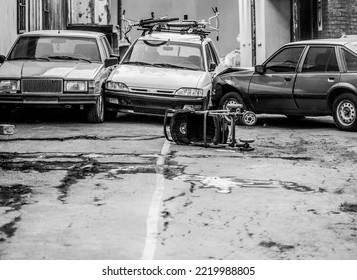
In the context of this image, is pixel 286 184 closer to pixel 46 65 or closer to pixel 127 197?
pixel 127 197

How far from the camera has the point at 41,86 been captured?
16516 millimetres

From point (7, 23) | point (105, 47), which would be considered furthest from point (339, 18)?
point (105, 47)

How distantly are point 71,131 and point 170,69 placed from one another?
10.0 feet

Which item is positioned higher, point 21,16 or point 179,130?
point 21,16

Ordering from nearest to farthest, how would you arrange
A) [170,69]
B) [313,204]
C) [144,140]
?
[313,204]
[144,140]
[170,69]

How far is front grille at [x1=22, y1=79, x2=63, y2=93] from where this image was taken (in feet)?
54.1

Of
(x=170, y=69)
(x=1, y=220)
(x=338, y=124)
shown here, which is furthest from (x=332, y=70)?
(x=1, y=220)

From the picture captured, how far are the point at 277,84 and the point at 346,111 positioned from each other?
1546 mm

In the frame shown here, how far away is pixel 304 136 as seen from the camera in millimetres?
15812

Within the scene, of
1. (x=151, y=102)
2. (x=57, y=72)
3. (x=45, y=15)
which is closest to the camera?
(x=57, y=72)

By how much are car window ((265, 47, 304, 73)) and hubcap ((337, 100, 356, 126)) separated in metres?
1.33

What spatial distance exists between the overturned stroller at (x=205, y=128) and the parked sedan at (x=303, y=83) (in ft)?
9.86

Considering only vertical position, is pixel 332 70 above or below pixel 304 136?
above

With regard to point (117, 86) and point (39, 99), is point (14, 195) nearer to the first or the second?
point (39, 99)
